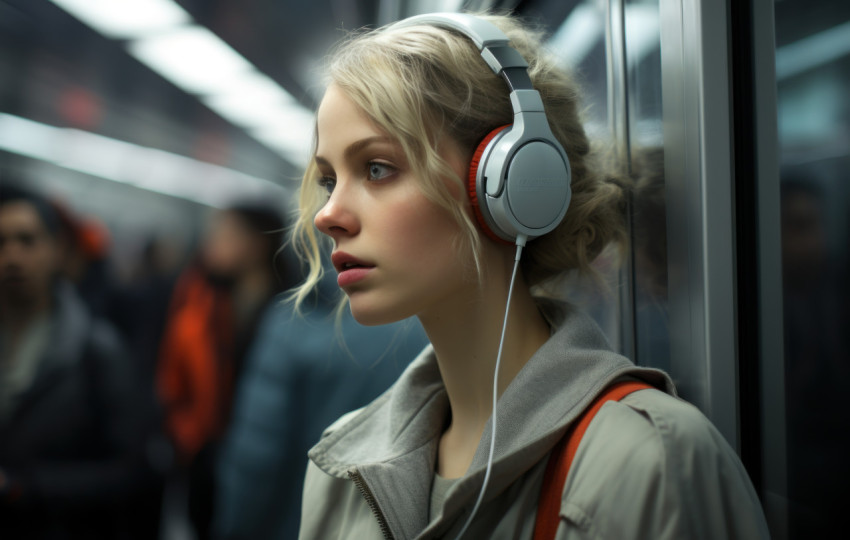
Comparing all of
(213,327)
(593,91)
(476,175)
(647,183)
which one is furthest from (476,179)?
(213,327)

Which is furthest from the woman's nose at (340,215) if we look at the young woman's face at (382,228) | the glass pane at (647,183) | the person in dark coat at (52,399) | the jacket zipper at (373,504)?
the person in dark coat at (52,399)

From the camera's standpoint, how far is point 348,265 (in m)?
0.81

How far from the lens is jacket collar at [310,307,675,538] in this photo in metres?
0.71

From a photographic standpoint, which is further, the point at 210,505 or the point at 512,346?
the point at 210,505

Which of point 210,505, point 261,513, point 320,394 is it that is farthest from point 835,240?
point 210,505

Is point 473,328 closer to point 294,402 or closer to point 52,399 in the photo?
point 294,402

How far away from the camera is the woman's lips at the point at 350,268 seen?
2.56 feet

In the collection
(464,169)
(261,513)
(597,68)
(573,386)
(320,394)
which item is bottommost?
(261,513)

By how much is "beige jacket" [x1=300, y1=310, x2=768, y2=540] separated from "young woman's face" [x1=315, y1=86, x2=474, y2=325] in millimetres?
176

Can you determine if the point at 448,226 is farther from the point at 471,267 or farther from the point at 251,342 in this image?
the point at 251,342

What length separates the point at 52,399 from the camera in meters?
1.99

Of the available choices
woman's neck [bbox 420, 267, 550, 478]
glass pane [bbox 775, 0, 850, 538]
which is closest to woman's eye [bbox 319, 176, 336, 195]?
woman's neck [bbox 420, 267, 550, 478]

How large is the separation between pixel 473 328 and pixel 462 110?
0.30 m

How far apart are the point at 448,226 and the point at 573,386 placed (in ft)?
0.85
